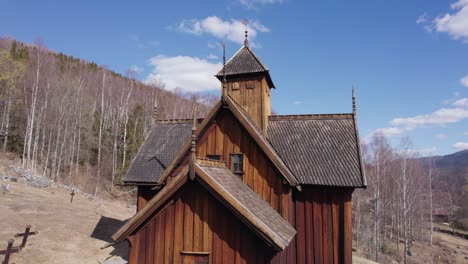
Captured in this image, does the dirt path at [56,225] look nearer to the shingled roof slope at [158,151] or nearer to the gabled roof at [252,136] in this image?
the shingled roof slope at [158,151]

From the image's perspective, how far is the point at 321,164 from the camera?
40.0 ft

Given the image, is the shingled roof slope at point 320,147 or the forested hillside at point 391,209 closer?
the shingled roof slope at point 320,147

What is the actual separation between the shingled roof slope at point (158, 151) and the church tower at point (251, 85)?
4.14 m

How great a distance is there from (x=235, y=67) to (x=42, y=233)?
13945 mm

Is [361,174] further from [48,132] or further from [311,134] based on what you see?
[48,132]

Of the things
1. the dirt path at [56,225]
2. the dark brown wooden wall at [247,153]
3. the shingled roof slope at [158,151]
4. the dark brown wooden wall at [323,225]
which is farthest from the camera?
the shingled roof slope at [158,151]

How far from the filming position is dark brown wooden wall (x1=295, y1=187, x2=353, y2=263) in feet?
36.7

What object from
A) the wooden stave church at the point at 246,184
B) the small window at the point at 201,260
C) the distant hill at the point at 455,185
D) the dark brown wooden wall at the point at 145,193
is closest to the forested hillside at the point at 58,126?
the dark brown wooden wall at the point at 145,193

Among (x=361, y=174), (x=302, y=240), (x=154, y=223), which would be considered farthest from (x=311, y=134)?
(x=154, y=223)

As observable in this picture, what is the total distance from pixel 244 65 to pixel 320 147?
Answer: 221 inches

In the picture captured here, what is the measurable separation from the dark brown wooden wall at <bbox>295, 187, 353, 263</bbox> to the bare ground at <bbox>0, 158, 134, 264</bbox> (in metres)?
9.61

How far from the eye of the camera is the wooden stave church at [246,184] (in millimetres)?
7324

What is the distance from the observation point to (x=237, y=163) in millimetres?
11156

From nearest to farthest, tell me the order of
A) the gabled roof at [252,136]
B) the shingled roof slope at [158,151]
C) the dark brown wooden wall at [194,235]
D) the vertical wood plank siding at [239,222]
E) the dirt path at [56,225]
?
the dark brown wooden wall at [194,235]
the vertical wood plank siding at [239,222]
the gabled roof at [252,136]
the dirt path at [56,225]
the shingled roof slope at [158,151]
